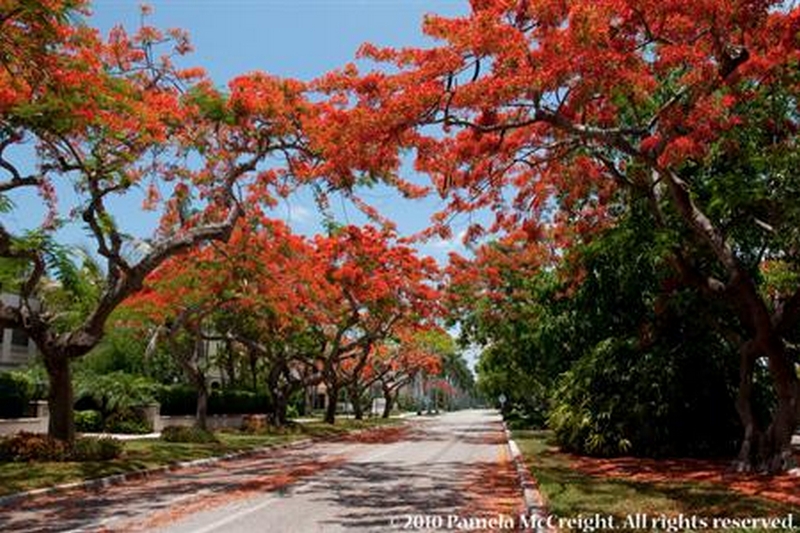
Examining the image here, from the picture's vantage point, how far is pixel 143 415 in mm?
31875

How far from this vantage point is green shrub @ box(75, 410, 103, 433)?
3005 centimetres

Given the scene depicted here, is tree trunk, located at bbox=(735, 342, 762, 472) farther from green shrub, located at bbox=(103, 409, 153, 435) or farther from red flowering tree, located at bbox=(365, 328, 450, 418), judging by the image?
red flowering tree, located at bbox=(365, 328, 450, 418)

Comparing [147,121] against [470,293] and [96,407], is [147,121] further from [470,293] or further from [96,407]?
[470,293]

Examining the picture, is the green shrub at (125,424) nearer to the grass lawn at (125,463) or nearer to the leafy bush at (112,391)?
the leafy bush at (112,391)

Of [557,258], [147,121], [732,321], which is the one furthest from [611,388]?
[147,121]

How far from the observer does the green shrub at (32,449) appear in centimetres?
1764

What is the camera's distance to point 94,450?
18344 mm

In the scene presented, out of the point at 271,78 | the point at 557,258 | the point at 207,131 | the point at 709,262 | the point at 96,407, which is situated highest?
the point at 271,78

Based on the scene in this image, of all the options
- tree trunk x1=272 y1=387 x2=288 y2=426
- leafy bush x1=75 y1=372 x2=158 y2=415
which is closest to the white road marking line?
leafy bush x1=75 y1=372 x2=158 y2=415

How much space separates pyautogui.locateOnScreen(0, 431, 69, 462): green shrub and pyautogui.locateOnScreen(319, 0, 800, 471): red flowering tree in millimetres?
9593

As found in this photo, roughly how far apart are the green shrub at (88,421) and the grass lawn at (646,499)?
66.1 ft

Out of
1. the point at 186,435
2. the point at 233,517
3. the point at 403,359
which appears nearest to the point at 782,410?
the point at 233,517

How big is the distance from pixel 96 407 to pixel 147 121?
19.1 m

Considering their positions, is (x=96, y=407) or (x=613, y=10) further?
(x=96, y=407)
